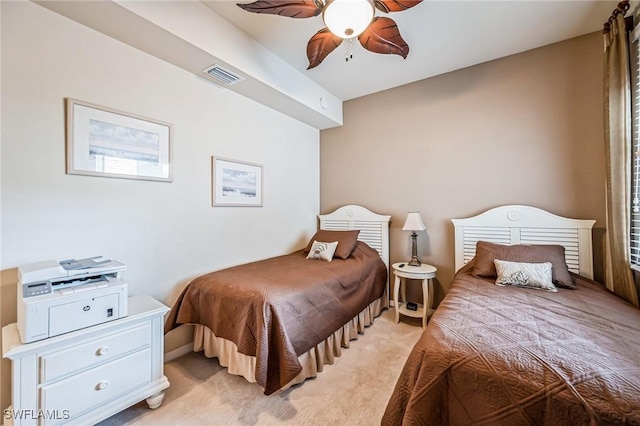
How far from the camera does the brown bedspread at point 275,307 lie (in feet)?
5.49

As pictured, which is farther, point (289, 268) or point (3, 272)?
point (289, 268)

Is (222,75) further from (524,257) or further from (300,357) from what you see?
(524,257)

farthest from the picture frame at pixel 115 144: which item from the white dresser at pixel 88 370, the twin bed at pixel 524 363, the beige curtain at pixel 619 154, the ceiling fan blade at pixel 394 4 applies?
the beige curtain at pixel 619 154

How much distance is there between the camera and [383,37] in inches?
71.9

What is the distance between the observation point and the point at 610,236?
1.95m

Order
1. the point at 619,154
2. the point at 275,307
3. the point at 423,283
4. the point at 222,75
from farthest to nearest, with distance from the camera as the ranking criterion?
the point at 423,283, the point at 222,75, the point at 619,154, the point at 275,307

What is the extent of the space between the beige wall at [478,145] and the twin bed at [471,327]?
23 centimetres

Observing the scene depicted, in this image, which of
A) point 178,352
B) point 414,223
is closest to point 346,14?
point 414,223

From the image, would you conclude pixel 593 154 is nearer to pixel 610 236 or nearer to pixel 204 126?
pixel 610 236

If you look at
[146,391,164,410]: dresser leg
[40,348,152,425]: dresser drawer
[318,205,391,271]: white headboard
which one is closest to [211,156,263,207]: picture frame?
[318,205,391,271]: white headboard

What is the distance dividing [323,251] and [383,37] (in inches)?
80.9

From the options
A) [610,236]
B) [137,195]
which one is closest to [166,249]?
[137,195]

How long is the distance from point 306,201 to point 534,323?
2803 mm

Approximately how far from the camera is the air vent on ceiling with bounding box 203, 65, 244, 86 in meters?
2.27
